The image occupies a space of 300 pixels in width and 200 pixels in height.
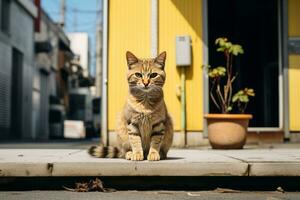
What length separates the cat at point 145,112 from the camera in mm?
4035

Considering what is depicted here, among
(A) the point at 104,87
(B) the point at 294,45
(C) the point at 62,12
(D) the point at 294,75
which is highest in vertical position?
(C) the point at 62,12

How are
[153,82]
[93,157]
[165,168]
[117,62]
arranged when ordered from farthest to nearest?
[117,62], [93,157], [153,82], [165,168]

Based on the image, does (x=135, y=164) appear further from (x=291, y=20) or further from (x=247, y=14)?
(x=247, y=14)

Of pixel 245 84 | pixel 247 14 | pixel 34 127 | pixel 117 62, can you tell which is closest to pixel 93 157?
pixel 117 62

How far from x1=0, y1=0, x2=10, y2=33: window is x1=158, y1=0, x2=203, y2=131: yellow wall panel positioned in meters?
11.2

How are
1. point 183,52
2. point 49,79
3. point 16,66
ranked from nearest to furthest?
1. point 183,52
2. point 16,66
3. point 49,79

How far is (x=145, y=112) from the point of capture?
4020 millimetres

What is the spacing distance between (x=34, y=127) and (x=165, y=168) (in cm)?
1972

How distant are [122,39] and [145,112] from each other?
421cm

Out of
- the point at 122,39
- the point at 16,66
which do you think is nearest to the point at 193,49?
the point at 122,39

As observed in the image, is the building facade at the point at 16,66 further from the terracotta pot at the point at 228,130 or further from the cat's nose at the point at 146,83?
the cat's nose at the point at 146,83

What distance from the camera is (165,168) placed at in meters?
3.65

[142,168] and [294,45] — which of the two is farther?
[294,45]

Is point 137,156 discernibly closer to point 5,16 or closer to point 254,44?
point 254,44
